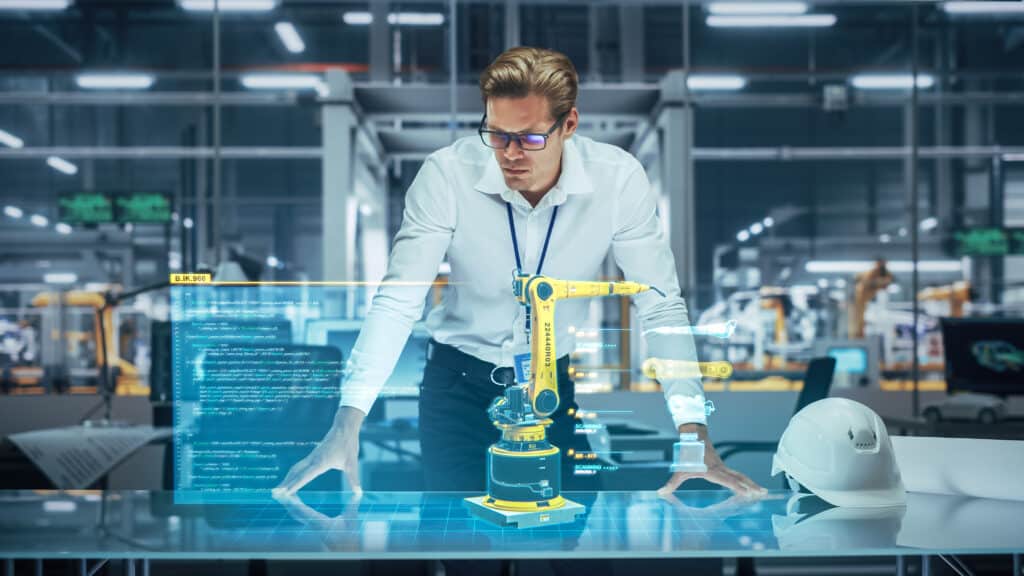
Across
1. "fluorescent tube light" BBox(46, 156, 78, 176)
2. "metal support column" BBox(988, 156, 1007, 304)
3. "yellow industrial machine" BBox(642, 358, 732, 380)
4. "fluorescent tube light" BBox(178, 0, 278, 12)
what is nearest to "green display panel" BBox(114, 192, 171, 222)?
"fluorescent tube light" BBox(178, 0, 278, 12)

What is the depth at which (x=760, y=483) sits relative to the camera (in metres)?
1.55

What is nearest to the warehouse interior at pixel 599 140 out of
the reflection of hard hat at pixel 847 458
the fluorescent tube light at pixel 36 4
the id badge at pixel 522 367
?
the reflection of hard hat at pixel 847 458

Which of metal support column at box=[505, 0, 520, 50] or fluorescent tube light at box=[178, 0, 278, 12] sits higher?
fluorescent tube light at box=[178, 0, 278, 12]

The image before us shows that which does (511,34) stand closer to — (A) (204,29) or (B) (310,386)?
(B) (310,386)

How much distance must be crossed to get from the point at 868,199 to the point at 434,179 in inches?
640

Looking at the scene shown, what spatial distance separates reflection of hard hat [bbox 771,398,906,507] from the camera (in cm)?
143

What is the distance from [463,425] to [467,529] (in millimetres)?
429

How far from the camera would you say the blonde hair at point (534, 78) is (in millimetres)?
1525

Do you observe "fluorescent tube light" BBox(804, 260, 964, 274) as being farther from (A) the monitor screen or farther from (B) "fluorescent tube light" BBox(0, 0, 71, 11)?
(B) "fluorescent tube light" BBox(0, 0, 71, 11)

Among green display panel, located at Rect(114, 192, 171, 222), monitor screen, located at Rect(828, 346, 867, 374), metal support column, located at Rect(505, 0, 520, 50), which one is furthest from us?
green display panel, located at Rect(114, 192, 171, 222)

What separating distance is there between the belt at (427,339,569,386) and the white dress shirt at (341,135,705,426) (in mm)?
15

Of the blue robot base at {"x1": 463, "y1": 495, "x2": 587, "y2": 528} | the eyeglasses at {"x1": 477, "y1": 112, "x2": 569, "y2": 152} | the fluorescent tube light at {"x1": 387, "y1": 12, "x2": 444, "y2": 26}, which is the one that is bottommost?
the blue robot base at {"x1": 463, "y1": 495, "x2": 587, "y2": 528}

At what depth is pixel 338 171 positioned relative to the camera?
349cm

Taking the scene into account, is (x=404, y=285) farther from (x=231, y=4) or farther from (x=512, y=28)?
(x=231, y=4)
